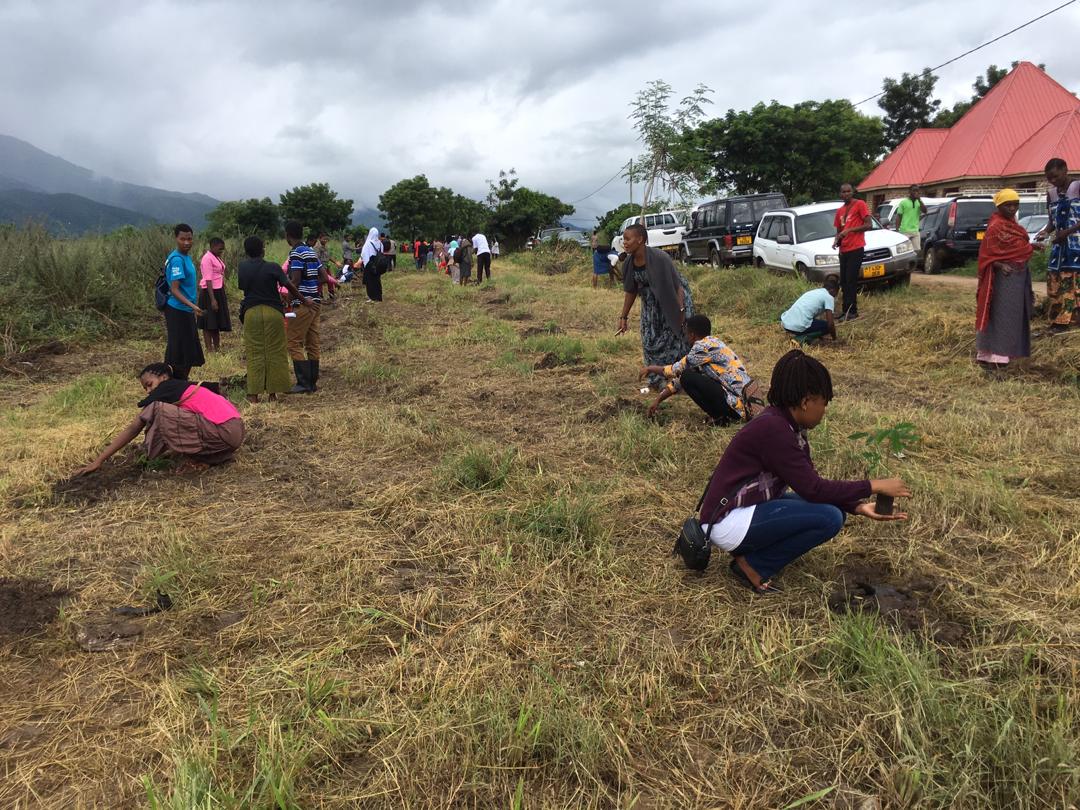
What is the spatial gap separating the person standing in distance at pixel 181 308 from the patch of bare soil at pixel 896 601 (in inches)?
228

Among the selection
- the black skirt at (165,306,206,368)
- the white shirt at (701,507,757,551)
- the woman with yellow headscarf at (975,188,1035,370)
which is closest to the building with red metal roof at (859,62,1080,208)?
the woman with yellow headscarf at (975,188,1035,370)

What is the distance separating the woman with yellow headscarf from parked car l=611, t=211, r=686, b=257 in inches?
514

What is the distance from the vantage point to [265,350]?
6008 mm

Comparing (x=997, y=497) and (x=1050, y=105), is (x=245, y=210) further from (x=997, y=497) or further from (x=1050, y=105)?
(x=997, y=497)

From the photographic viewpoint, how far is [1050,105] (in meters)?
22.1

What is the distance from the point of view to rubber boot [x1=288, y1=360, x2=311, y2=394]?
656 cm

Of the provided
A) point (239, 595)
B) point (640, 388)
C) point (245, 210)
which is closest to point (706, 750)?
point (239, 595)

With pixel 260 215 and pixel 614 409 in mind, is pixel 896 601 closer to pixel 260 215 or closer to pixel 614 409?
pixel 614 409

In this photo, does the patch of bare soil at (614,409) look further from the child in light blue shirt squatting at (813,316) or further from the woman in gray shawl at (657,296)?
the child in light blue shirt squatting at (813,316)

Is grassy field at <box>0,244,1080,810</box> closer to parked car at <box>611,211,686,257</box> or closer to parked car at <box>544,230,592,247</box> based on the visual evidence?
parked car at <box>611,211,686,257</box>

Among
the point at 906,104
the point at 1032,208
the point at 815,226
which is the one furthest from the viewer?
the point at 906,104

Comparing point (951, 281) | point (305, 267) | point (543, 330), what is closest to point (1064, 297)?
point (951, 281)

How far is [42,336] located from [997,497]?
1062 centimetres

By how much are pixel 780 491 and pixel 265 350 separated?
4.80 meters
